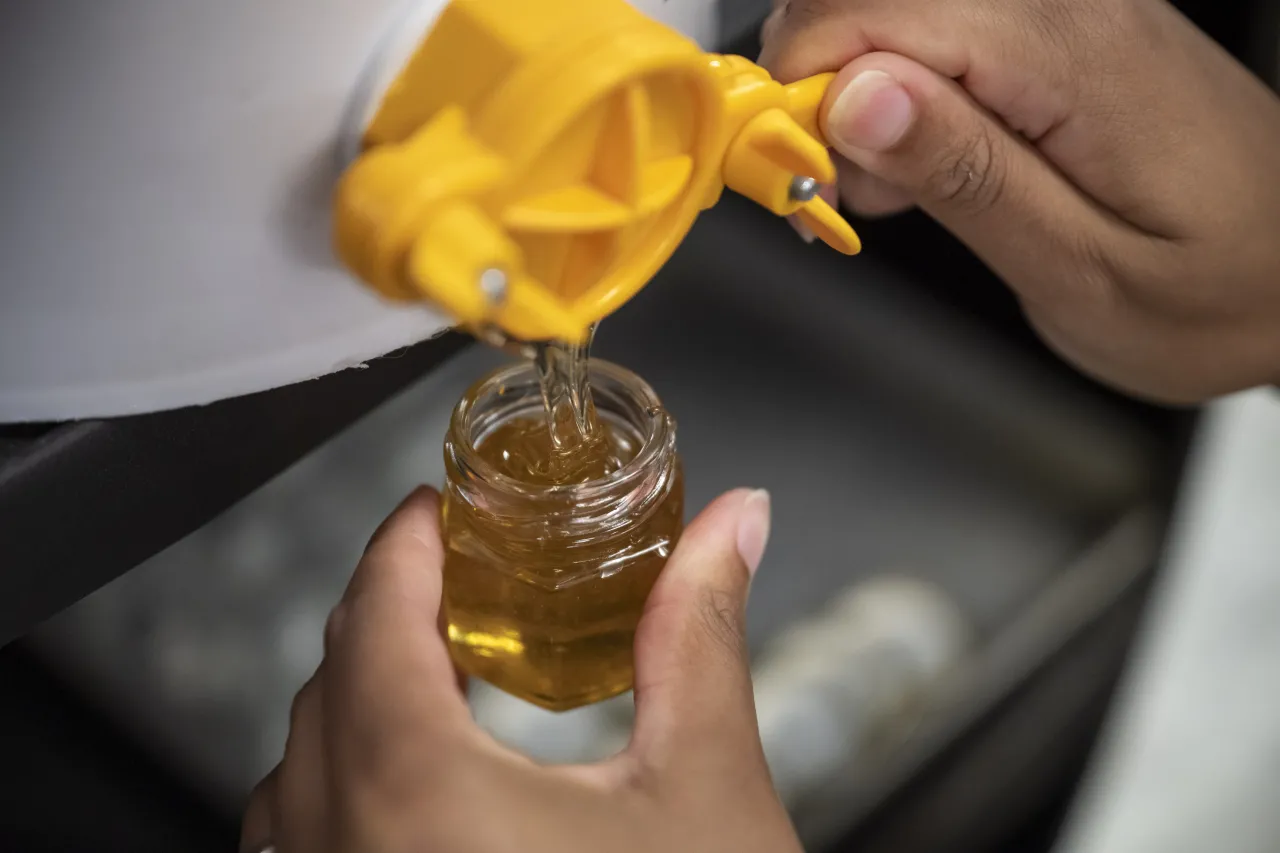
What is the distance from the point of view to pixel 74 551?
0.74ft

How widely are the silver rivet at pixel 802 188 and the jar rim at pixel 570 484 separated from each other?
0.35 feet

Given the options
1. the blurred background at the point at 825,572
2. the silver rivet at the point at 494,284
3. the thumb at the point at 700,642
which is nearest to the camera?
the silver rivet at the point at 494,284

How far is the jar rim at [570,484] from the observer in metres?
0.30

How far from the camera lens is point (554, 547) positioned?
0.31m

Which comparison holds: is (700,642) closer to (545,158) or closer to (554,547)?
(554,547)

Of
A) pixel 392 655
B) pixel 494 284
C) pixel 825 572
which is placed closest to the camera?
pixel 494 284

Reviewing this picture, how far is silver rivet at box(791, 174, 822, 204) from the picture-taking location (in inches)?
8.6

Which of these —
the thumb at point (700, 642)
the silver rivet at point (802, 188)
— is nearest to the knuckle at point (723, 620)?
the thumb at point (700, 642)

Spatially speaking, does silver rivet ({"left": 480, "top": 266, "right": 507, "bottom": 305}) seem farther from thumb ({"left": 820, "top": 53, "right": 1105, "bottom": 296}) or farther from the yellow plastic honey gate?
thumb ({"left": 820, "top": 53, "right": 1105, "bottom": 296})

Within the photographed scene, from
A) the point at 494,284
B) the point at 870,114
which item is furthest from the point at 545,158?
the point at 870,114

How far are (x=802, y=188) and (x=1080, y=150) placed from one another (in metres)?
0.18

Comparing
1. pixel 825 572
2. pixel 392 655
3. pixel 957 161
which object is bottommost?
pixel 825 572

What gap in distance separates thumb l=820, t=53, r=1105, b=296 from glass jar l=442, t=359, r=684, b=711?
10 cm

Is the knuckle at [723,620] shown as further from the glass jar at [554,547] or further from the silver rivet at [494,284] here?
the silver rivet at [494,284]
